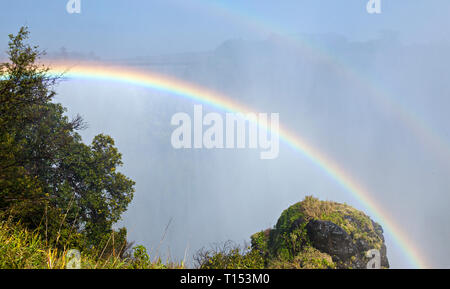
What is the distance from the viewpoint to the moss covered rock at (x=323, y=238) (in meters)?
11.9

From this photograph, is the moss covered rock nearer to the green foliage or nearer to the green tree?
the green foliage

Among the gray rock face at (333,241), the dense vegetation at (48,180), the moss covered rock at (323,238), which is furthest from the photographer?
the gray rock face at (333,241)

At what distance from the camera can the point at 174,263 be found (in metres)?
7.55

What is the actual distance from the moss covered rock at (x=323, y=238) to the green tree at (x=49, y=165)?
862 centimetres

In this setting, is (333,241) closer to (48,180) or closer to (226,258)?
(226,258)

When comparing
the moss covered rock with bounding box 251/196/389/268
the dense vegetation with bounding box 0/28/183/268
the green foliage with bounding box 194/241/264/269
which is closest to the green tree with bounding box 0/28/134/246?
the dense vegetation with bounding box 0/28/183/268

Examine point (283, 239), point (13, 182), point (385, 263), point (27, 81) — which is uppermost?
point (27, 81)

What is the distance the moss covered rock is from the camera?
11.9 m

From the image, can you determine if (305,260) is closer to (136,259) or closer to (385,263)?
(385,263)

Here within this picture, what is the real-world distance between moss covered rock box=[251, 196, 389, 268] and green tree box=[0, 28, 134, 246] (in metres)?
8.62

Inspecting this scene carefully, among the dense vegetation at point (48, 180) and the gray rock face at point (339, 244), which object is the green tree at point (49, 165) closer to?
the dense vegetation at point (48, 180)

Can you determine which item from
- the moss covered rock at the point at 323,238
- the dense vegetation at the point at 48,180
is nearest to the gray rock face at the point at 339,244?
the moss covered rock at the point at 323,238

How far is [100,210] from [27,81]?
889 centimetres
